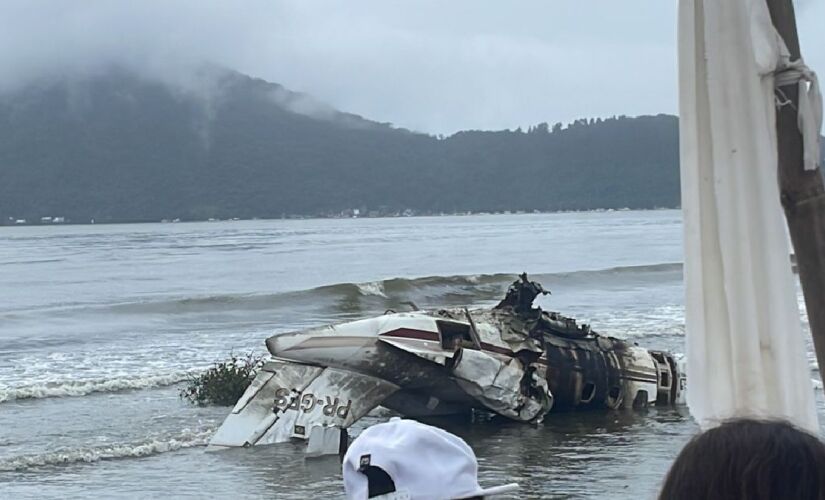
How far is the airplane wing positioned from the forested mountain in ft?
391

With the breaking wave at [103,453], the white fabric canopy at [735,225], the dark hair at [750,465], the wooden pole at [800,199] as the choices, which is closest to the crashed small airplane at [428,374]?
the breaking wave at [103,453]

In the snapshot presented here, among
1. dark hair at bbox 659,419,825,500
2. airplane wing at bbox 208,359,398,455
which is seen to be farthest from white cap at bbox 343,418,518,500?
airplane wing at bbox 208,359,398,455

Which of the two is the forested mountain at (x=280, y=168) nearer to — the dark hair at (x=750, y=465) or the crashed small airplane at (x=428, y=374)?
the crashed small airplane at (x=428, y=374)

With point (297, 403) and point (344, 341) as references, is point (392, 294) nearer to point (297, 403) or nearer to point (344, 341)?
point (344, 341)

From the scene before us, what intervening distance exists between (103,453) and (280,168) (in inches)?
5516

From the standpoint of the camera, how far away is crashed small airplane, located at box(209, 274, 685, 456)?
36.7ft

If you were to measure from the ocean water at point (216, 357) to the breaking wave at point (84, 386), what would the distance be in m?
0.03

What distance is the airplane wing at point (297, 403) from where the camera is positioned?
11086 mm

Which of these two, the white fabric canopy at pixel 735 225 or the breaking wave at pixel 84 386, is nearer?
the white fabric canopy at pixel 735 225

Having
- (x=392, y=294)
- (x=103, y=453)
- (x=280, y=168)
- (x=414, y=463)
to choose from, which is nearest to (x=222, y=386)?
(x=103, y=453)

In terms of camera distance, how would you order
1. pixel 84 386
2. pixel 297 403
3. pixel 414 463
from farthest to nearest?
pixel 84 386 → pixel 297 403 → pixel 414 463

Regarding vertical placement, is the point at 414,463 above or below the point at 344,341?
above

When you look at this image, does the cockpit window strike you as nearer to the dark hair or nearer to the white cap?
the white cap

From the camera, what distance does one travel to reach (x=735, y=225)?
3.62m
